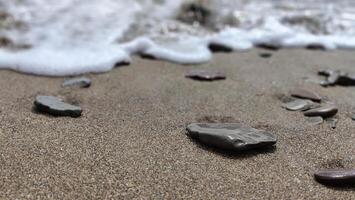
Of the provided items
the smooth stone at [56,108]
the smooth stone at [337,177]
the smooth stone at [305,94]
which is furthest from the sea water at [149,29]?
the smooth stone at [337,177]

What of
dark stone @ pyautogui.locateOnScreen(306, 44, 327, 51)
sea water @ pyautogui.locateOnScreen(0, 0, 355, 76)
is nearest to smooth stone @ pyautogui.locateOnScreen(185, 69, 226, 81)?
sea water @ pyautogui.locateOnScreen(0, 0, 355, 76)

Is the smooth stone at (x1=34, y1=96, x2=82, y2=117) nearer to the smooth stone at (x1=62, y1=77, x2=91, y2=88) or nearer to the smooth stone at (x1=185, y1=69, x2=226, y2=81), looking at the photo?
the smooth stone at (x1=62, y1=77, x2=91, y2=88)

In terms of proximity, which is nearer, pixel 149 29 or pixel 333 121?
pixel 333 121

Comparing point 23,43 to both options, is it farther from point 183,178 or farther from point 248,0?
point 248,0

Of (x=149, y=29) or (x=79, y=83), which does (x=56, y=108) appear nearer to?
(x=79, y=83)

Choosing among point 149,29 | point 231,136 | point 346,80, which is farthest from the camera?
point 149,29

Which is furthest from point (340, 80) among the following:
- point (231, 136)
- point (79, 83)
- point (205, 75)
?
point (79, 83)

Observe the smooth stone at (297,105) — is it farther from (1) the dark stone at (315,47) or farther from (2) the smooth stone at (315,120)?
(1) the dark stone at (315,47)
